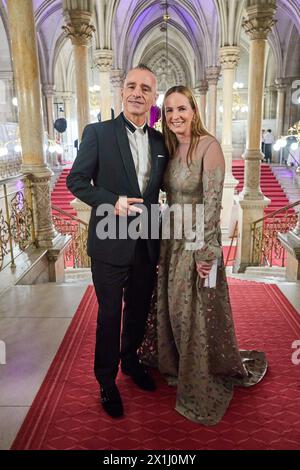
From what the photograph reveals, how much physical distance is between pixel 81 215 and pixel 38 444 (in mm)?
7875

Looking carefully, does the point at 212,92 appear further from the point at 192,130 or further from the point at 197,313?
the point at 197,313

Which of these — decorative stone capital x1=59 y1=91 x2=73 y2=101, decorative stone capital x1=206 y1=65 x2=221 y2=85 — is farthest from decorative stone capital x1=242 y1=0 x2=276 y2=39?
decorative stone capital x1=59 y1=91 x2=73 y2=101

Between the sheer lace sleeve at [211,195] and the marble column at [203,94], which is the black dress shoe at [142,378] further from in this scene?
the marble column at [203,94]

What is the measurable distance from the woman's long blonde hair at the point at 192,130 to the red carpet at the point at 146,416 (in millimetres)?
1392

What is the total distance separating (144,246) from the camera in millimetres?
2291

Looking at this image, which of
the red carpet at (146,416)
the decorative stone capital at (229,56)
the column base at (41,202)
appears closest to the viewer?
the red carpet at (146,416)

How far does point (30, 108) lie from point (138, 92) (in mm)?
3300

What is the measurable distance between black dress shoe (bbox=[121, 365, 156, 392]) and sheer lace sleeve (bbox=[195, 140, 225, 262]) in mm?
827

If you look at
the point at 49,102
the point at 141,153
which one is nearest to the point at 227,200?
the point at 49,102

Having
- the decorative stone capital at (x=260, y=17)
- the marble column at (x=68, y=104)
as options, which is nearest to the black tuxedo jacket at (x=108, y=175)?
the decorative stone capital at (x=260, y=17)

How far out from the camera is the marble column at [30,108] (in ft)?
15.7

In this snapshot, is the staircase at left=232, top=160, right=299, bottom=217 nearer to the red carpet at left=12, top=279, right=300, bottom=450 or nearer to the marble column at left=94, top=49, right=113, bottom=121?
the marble column at left=94, top=49, right=113, bottom=121

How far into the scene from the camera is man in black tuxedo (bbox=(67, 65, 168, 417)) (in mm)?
2098

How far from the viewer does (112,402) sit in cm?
224
